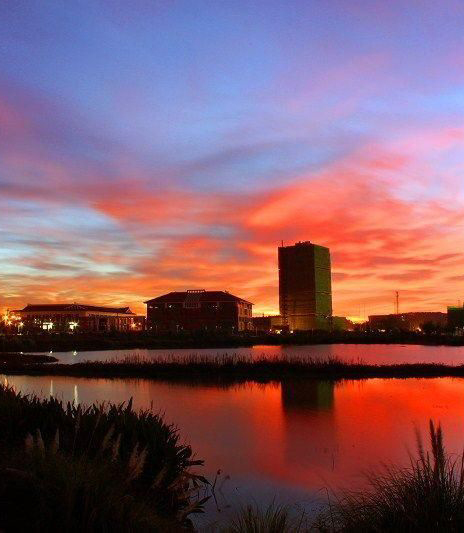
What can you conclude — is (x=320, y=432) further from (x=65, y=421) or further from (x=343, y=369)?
(x=343, y=369)

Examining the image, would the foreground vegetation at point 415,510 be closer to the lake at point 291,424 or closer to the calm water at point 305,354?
the lake at point 291,424

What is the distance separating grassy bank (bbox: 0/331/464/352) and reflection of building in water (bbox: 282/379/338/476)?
58393 millimetres

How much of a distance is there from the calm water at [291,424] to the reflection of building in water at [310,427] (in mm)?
28

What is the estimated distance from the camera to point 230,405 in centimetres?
2578

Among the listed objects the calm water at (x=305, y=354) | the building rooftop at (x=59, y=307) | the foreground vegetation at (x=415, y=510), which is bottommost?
the calm water at (x=305, y=354)

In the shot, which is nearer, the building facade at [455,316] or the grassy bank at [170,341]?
the grassy bank at [170,341]

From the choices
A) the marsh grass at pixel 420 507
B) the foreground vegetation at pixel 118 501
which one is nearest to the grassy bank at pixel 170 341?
the foreground vegetation at pixel 118 501

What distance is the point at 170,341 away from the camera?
336ft

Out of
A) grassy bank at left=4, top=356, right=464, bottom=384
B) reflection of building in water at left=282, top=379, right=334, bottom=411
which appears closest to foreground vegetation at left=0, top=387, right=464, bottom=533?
reflection of building in water at left=282, top=379, right=334, bottom=411

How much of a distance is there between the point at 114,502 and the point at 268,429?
14.7 m

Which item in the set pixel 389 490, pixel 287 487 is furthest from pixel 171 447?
pixel 389 490

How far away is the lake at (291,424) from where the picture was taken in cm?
1298

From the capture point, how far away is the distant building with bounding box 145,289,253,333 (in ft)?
486

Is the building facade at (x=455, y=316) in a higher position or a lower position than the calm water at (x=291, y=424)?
higher
